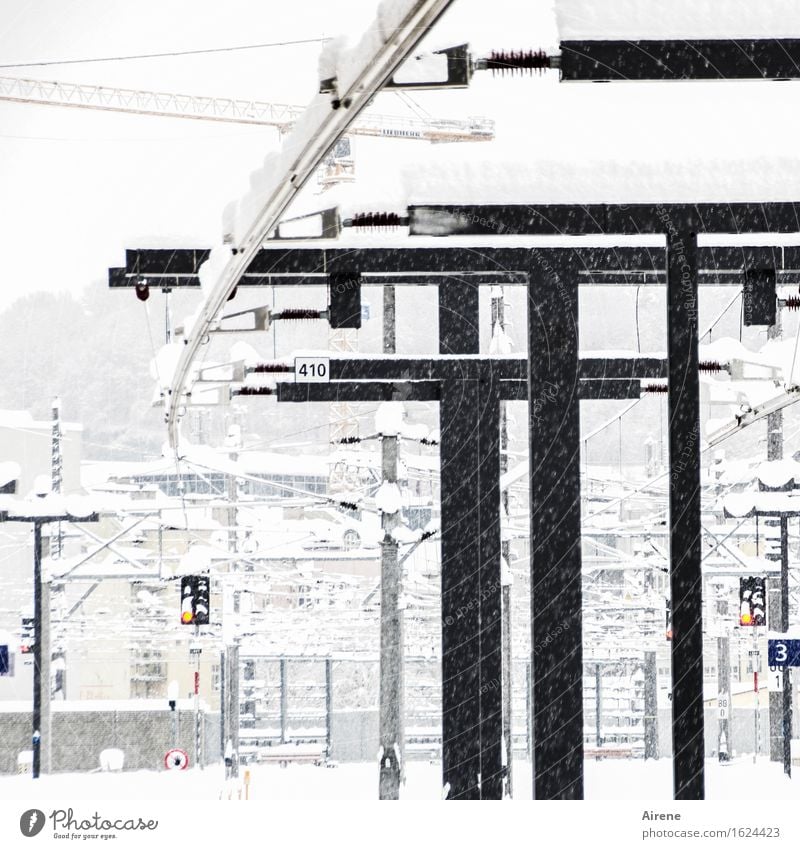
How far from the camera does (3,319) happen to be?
43688 millimetres

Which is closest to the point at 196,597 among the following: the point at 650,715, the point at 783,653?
the point at 783,653

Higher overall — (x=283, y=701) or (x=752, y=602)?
(x=752, y=602)

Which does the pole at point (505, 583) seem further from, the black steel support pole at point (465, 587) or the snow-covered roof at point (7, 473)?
the snow-covered roof at point (7, 473)

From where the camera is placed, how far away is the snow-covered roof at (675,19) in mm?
6098

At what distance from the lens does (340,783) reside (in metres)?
22.6

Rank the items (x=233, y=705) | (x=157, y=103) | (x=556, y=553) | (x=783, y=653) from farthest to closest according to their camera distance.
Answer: (x=157, y=103), (x=233, y=705), (x=783, y=653), (x=556, y=553)

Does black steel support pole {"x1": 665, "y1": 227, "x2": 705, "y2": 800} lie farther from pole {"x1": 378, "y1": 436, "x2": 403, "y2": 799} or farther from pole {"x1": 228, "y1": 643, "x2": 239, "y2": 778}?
pole {"x1": 228, "y1": 643, "x2": 239, "y2": 778}

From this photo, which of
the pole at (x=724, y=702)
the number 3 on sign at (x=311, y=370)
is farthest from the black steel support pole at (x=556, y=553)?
the pole at (x=724, y=702)

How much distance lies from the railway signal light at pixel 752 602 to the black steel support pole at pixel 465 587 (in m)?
9.57

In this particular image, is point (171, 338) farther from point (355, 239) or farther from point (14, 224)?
point (14, 224)

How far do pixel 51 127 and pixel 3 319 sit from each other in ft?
33.3

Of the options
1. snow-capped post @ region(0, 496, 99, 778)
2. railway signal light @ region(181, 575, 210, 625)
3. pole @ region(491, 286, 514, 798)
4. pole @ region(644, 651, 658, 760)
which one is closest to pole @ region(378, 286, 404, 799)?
pole @ region(491, 286, 514, 798)

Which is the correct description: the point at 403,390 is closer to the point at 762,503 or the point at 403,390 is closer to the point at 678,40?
the point at 678,40

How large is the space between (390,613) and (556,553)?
10.1 meters
